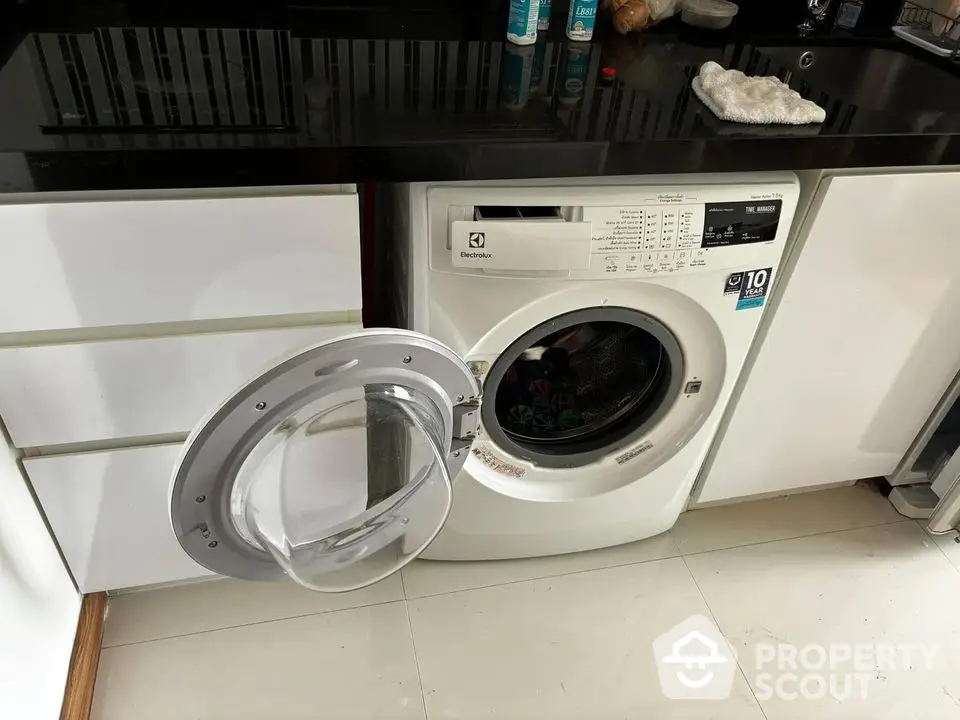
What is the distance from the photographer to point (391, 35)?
48.3 inches

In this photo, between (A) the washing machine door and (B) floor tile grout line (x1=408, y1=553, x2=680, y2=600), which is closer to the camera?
(A) the washing machine door

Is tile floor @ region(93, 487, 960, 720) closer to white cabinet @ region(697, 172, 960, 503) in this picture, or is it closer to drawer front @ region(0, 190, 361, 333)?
white cabinet @ region(697, 172, 960, 503)

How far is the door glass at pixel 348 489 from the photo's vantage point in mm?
960

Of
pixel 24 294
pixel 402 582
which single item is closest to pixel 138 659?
pixel 402 582

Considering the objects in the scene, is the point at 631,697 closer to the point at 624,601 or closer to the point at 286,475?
A: the point at 624,601

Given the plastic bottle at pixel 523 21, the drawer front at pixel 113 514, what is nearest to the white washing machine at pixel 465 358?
the drawer front at pixel 113 514

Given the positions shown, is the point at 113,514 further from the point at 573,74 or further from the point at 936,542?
the point at 936,542

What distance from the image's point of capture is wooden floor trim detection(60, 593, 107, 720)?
1213 mm

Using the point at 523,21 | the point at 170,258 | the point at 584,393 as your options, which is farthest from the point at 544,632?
the point at 523,21

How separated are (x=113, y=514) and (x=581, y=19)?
1.08 metres

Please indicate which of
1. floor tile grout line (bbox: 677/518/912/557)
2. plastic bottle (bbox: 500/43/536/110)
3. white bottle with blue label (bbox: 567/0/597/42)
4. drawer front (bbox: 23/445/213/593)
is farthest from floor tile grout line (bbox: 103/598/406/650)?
white bottle with blue label (bbox: 567/0/597/42)

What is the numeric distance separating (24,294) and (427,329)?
1.65 ft

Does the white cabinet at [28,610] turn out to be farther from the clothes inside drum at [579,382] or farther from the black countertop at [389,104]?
the clothes inside drum at [579,382]

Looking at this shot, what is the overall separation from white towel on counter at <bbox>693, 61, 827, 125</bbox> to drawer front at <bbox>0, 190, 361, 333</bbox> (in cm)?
54
